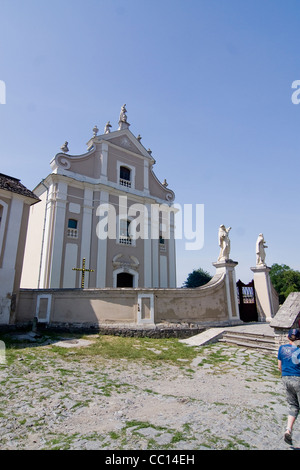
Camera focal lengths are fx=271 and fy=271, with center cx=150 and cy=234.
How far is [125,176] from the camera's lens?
21078mm

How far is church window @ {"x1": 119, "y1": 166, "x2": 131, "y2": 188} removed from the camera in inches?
806

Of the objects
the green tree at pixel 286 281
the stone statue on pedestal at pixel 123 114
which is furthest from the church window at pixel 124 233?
the green tree at pixel 286 281

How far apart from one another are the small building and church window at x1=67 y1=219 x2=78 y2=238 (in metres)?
4.90

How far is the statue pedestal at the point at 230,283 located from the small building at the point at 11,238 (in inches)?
355

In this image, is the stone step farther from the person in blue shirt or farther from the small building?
the small building

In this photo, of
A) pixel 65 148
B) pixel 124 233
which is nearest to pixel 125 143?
pixel 65 148

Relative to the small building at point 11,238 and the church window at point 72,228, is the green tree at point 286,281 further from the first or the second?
the small building at point 11,238

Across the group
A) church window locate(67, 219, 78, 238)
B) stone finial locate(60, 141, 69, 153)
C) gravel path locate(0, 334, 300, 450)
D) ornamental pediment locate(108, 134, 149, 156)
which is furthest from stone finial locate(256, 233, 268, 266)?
stone finial locate(60, 141, 69, 153)

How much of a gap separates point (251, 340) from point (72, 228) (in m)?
12.4

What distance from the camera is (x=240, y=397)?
4.84 meters

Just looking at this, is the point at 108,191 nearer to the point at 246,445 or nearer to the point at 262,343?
the point at 262,343

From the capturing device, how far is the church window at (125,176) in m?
20.5

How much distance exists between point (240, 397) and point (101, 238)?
46.6 ft
